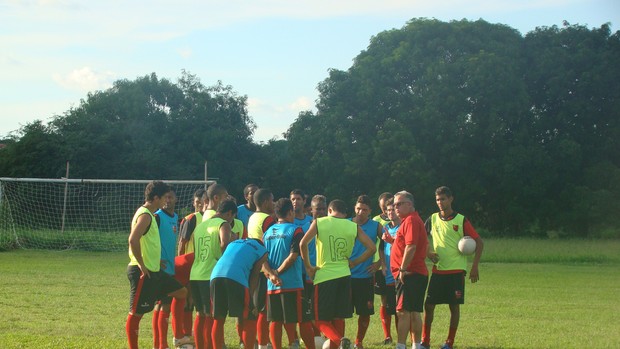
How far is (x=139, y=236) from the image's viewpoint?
990 cm

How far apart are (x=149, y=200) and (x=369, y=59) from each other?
39.6m

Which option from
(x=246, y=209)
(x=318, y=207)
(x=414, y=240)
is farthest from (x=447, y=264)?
(x=246, y=209)

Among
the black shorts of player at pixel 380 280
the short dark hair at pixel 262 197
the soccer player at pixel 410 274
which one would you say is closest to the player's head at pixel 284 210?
the short dark hair at pixel 262 197

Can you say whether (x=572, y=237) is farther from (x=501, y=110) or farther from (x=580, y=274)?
(x=580, y=274)

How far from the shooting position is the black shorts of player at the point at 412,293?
1068 centimetres

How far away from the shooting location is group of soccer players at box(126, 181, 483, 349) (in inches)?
379

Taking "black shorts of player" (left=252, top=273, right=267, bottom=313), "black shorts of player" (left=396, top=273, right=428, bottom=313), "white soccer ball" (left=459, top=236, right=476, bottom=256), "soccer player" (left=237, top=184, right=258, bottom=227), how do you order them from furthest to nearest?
"soccer player" (left=237, top=184, right=258, bottom=227) < "white soccer ball" (left=459, top=236, right=476, bottom=256) < "black shorts of player" (left=396, top=273, right=428, bottom=313) < "black shorts of player" (left=252, top=273, right=267, bottom=313)

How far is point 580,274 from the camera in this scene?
26.8 m

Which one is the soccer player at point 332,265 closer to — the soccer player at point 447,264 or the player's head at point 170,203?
the soccer player at point 447,264

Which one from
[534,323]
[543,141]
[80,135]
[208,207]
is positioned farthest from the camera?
[543,141]

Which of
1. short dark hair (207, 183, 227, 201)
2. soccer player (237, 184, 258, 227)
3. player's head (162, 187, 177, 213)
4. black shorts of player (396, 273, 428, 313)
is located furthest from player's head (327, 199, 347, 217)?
soccer player (237, 184, 258, 227)

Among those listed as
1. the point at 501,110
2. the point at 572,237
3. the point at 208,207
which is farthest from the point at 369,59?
the point at 208,207

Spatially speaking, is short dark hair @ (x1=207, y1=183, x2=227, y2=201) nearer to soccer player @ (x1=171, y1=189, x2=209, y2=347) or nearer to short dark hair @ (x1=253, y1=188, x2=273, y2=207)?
soccer player @ (x1=171, y1=189, x2=209, y2=347)

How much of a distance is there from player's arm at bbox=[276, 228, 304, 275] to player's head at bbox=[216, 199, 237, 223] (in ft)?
2.64
